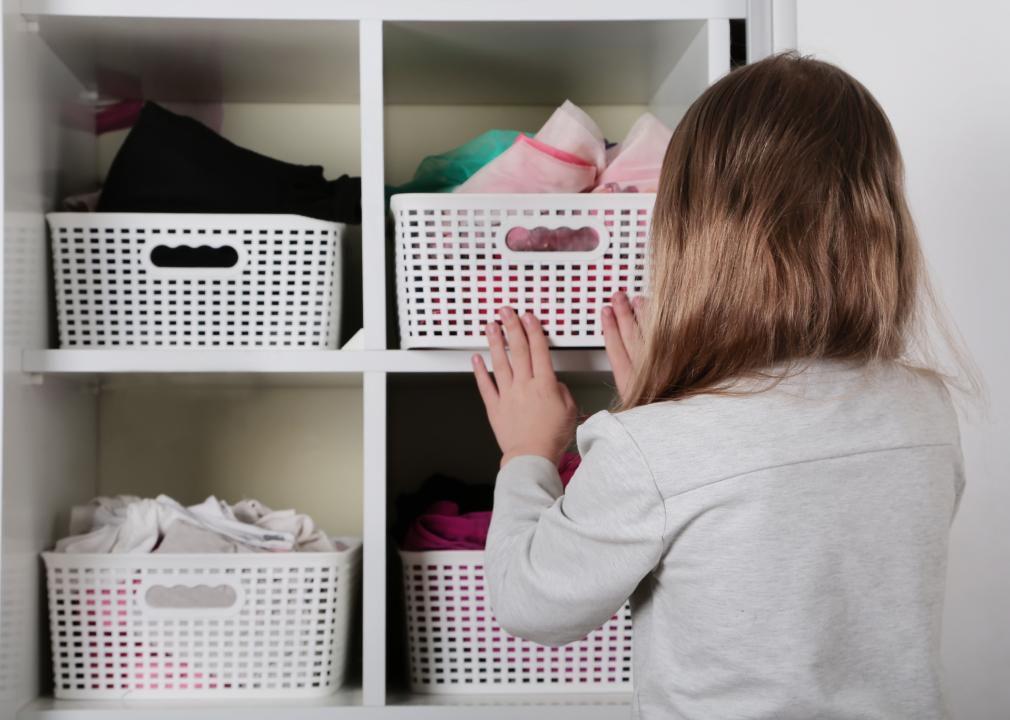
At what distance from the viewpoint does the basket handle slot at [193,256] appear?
46.6 inches

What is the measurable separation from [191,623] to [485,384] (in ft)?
1.43

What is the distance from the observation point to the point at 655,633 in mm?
816

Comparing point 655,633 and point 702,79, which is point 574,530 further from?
point 702,79

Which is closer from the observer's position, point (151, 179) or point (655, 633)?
point (655, 633)

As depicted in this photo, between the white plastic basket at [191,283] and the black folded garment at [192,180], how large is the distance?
0.04m

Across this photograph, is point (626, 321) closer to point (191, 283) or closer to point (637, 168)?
point (637, 168)

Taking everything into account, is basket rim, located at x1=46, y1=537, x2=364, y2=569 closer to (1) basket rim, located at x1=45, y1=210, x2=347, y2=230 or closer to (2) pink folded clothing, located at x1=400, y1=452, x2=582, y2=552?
(2) pink folded clothing, located at x1=400, y1=452, x2=582, y2=552

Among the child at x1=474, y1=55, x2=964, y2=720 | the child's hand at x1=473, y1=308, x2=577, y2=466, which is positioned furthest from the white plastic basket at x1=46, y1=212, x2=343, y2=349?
the child at x1=474, y1=55, x2=964, y2=720

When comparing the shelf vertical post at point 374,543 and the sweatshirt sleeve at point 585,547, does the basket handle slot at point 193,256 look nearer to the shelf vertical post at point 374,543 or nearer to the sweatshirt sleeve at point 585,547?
the shelf vertical post at point 374,543

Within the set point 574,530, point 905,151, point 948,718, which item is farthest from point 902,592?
point 905,151

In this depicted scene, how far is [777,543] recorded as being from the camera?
737 mm

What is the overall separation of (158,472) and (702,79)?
3.22 feet

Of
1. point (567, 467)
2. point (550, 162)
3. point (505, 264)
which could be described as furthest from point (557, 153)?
point (567, 467)

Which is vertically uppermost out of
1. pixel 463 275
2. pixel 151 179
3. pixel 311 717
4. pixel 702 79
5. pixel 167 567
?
pixel 702 79
